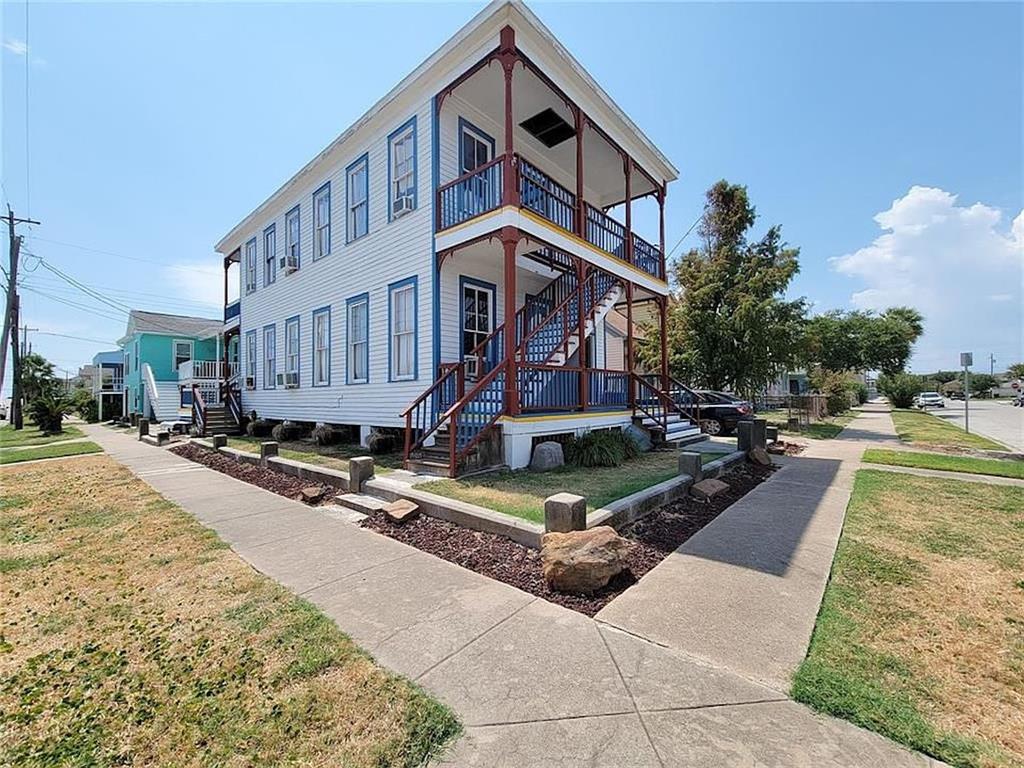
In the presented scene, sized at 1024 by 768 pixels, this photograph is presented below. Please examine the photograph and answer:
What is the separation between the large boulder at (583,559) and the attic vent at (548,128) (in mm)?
9955

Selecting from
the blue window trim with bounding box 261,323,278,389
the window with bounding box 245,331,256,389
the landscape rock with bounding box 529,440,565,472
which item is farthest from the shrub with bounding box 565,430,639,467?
the window with bounding box 245,331,256,389

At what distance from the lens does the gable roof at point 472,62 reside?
811 centimetres

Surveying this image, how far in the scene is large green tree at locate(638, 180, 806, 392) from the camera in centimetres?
1777

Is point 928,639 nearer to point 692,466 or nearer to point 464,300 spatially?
point 692,466

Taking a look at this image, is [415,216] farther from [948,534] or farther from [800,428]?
[800,428]

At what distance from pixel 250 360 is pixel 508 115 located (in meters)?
13.5

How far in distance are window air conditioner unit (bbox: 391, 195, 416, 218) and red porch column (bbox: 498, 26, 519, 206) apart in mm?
2757

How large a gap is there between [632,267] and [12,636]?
11.8 meters

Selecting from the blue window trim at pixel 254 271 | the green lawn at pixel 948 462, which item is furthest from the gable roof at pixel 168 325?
the green lawn at pixel 948 462

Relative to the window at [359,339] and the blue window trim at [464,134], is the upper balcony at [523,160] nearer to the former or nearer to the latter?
the blue window trim at [464,134]

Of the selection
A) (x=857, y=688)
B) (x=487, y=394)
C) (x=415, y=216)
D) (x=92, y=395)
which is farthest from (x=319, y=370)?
(x=92, y=395)

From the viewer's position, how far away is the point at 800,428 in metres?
18.1

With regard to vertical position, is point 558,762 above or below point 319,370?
below

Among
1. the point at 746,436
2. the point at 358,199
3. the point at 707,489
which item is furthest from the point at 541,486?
the point at 358,199
